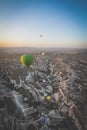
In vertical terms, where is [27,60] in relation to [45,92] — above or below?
above

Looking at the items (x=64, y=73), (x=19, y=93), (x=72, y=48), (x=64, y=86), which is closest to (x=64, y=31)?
(x=72, y=48)

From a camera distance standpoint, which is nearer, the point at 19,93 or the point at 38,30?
the point at 19,93

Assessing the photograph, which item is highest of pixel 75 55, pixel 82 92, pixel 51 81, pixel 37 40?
pixel 37 40

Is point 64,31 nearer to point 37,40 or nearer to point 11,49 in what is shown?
point 37,40

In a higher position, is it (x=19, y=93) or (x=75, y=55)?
(x=75, y=55)

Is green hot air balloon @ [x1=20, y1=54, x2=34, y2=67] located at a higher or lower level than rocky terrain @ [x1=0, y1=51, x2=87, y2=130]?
higher
